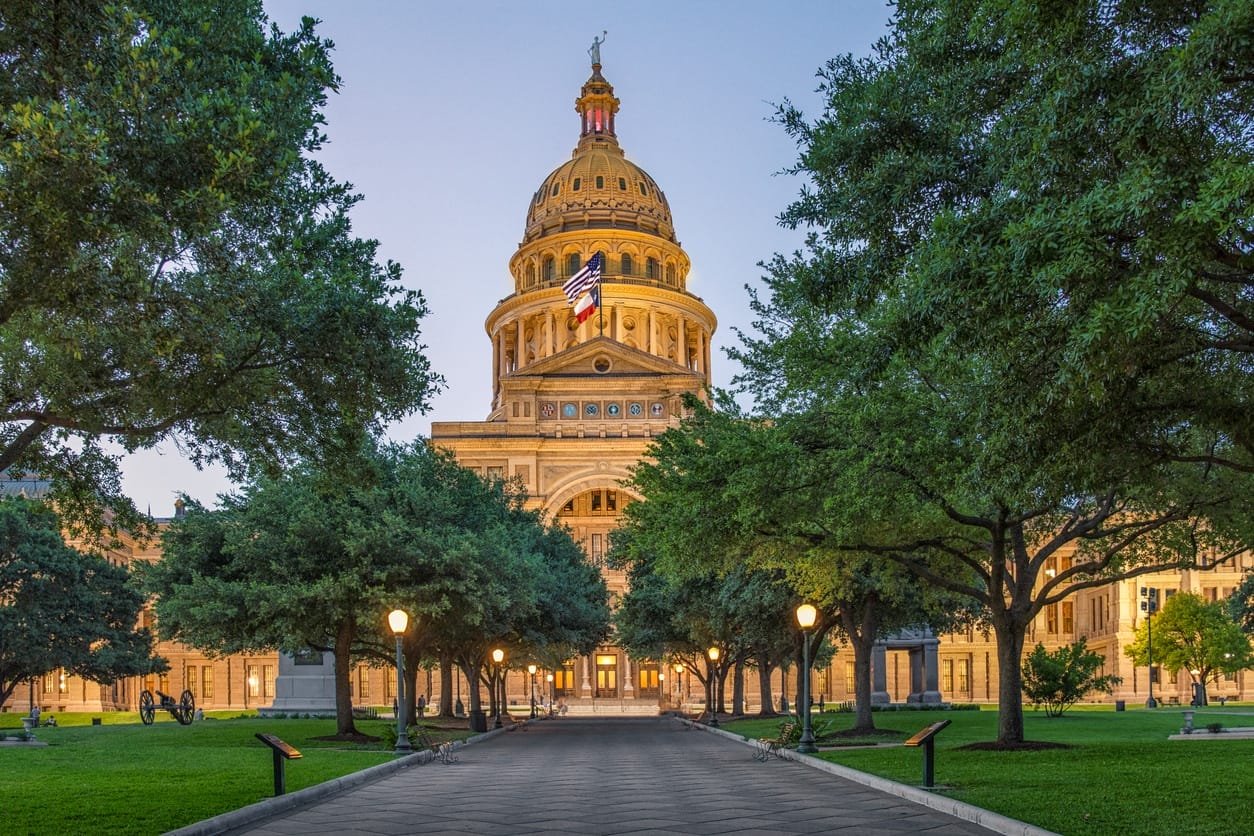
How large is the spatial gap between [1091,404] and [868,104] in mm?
4363

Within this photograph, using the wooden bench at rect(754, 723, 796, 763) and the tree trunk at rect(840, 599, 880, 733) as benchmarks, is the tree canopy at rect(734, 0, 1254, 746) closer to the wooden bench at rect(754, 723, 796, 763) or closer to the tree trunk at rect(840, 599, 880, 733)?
the wooden bench at rect(754, 723, 796, 763)

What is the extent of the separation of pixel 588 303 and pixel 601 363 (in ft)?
19.2

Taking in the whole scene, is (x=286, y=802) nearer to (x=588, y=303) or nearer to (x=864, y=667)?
(x=864, y=667)

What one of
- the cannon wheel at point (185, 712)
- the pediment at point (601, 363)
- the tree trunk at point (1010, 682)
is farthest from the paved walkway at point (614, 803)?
the pediment at point (601, 363)

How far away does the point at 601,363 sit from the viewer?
11394 cm

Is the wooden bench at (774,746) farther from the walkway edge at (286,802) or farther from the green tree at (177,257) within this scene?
the green tree at (177,257)

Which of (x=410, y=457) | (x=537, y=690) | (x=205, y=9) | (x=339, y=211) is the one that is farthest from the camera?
(x=537, y=690)

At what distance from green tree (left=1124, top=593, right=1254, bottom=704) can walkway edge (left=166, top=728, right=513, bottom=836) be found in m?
66.0

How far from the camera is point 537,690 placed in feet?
349

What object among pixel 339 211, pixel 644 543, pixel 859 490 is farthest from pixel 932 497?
pixel 339 211

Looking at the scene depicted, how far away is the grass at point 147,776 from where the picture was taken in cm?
1509

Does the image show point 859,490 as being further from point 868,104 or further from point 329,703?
point 329,703

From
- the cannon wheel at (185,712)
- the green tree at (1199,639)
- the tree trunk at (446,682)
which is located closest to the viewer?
the tree trunk at (446,682)

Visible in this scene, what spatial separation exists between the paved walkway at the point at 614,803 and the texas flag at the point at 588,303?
8035 cm
